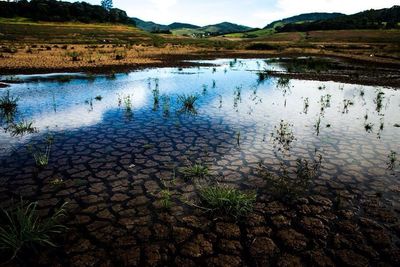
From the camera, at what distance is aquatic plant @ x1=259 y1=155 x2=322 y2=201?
19.0ft

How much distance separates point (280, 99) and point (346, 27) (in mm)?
99199

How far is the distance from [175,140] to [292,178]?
A: 3.45m

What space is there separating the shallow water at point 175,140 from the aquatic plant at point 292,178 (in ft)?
0.71

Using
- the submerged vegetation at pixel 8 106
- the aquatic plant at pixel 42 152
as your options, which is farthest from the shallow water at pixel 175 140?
the submerged vegetation at pixel 8 106

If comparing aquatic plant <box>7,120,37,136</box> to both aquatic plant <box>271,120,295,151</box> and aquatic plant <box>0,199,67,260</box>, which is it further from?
aquatic plant <box>271,120,295,151</box>

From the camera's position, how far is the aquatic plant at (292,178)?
A: 5782mm

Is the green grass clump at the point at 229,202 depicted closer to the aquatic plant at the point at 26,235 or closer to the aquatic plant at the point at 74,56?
the aquatic plant at the point at 26,235

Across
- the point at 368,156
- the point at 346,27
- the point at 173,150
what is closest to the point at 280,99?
the point at 368,156

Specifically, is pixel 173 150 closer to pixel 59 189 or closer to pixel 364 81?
pixel 59 189

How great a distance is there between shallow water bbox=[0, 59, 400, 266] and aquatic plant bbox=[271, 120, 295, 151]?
0.09 metres

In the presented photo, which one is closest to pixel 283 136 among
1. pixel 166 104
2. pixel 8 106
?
pixel 166 104

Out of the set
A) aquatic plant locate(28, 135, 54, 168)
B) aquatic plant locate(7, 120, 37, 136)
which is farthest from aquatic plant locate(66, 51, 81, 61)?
aquatic plant locate(28, 135, 54, 168)

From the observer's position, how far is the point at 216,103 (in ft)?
42.7

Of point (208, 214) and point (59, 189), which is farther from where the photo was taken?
point (59, 189)
